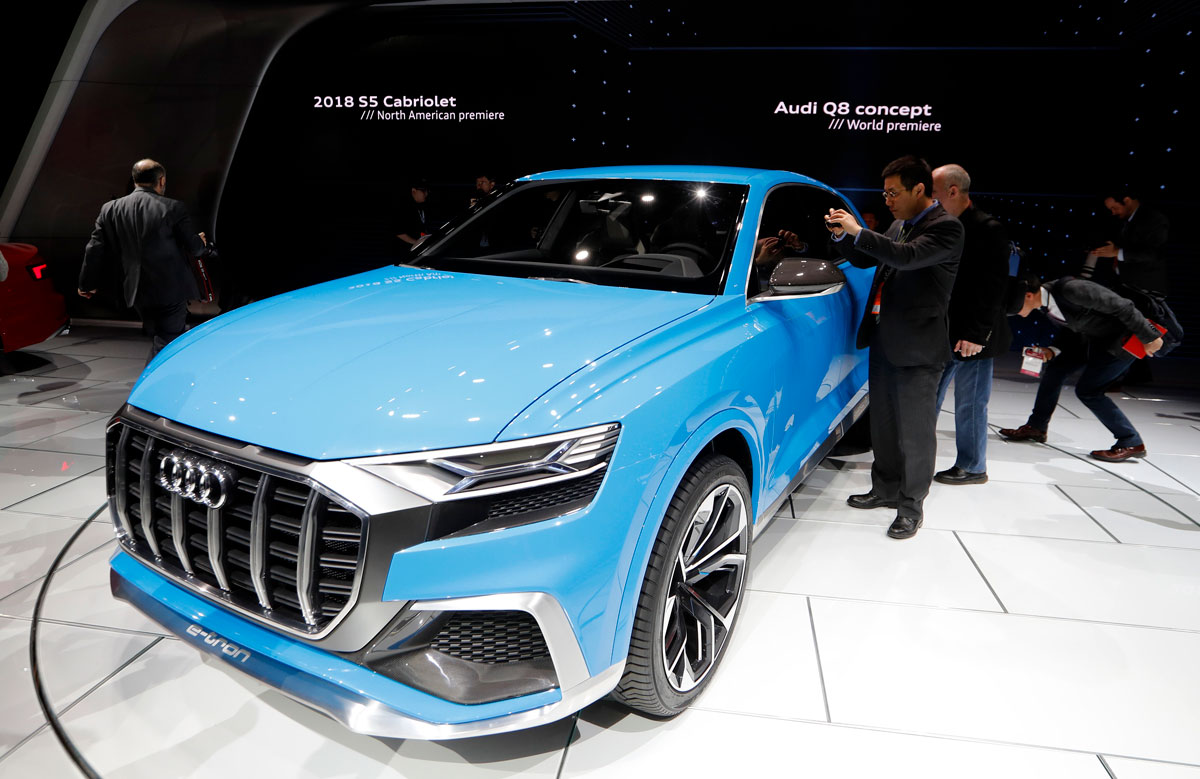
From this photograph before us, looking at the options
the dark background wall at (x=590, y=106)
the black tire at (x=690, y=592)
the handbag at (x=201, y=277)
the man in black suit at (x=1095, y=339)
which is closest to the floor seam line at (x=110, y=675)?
the black tire at (x=690, y=592)

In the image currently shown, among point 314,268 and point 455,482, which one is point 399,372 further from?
point 314,268

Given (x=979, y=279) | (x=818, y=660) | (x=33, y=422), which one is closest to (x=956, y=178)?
(x=979, y=279)

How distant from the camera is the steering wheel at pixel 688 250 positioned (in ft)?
8.65

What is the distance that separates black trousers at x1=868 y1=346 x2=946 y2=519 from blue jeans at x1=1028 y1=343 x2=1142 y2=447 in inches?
66.1

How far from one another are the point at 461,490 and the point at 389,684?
0.43 metres

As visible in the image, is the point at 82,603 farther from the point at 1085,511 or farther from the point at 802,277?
the point at 1085,511

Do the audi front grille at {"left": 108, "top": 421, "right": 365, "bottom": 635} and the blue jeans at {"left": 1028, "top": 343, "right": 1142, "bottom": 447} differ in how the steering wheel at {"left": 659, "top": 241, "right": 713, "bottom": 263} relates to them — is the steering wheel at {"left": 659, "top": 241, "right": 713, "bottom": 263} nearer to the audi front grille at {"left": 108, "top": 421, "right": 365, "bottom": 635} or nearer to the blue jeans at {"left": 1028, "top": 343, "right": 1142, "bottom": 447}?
the audi front grille at {"left": 108, "top": 421, "right": 365, "bottom": 635}

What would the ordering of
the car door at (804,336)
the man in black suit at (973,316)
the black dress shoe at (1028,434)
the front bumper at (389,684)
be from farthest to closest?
the black dress shoe at (1028,434) → the man in black suit at (973,316) → the car door at (804,336) → the front bumper at (389,684)

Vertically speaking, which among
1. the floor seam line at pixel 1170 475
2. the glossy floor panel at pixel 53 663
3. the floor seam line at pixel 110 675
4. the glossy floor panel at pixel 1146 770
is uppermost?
the glossy floor panel at pixel 53 663

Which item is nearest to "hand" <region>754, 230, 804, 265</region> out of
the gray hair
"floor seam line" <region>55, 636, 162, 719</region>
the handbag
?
the gray hair

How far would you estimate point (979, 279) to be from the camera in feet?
11.7

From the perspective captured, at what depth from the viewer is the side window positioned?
263 centimetres

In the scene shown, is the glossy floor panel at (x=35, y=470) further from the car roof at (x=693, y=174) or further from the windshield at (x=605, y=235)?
the car roof at (x=693, y=174)

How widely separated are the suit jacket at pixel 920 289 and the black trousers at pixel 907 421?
89mm
